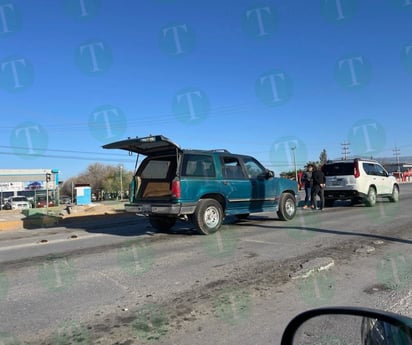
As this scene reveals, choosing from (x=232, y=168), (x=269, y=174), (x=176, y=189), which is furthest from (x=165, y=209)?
(x=269, y=174)

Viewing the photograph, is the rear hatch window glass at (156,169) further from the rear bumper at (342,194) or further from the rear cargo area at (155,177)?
the rear bumper at (342,194)

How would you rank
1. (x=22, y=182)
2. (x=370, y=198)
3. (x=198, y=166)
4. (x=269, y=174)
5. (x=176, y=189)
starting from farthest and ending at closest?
(x=22, y=182)
(x=370, y=198)
(x=269, y=174)
(x=198, y=166)
(x=176, y=189)

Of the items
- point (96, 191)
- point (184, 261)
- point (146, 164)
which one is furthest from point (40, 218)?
point (96, 191)

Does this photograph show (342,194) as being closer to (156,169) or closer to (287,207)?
(287,207)

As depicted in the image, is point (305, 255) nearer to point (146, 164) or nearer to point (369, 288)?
point (369, 288)

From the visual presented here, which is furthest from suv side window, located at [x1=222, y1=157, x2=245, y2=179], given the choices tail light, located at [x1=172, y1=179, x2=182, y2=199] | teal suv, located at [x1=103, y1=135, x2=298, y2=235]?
tail light, located at [x1=172, y1=179, x2=182, y2=199]

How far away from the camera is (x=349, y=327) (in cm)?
189

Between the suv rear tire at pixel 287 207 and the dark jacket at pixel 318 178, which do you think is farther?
the dark jacket at pixel 318 178

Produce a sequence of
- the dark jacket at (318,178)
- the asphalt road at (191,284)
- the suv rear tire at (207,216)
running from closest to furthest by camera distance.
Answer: the asphalt road at (191,284) → the suv rear tire at (207,216) → the dark jacket at (318,178)

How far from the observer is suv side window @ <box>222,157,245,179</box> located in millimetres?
10820

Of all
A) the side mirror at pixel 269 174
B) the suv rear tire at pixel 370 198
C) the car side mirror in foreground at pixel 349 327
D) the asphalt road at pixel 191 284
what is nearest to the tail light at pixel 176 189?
the asphalt road at pixel 191 284

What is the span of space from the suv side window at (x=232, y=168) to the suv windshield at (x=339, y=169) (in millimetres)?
7019

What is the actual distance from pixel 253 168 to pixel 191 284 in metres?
6.55

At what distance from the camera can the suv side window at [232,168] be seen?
1082 centimetres
